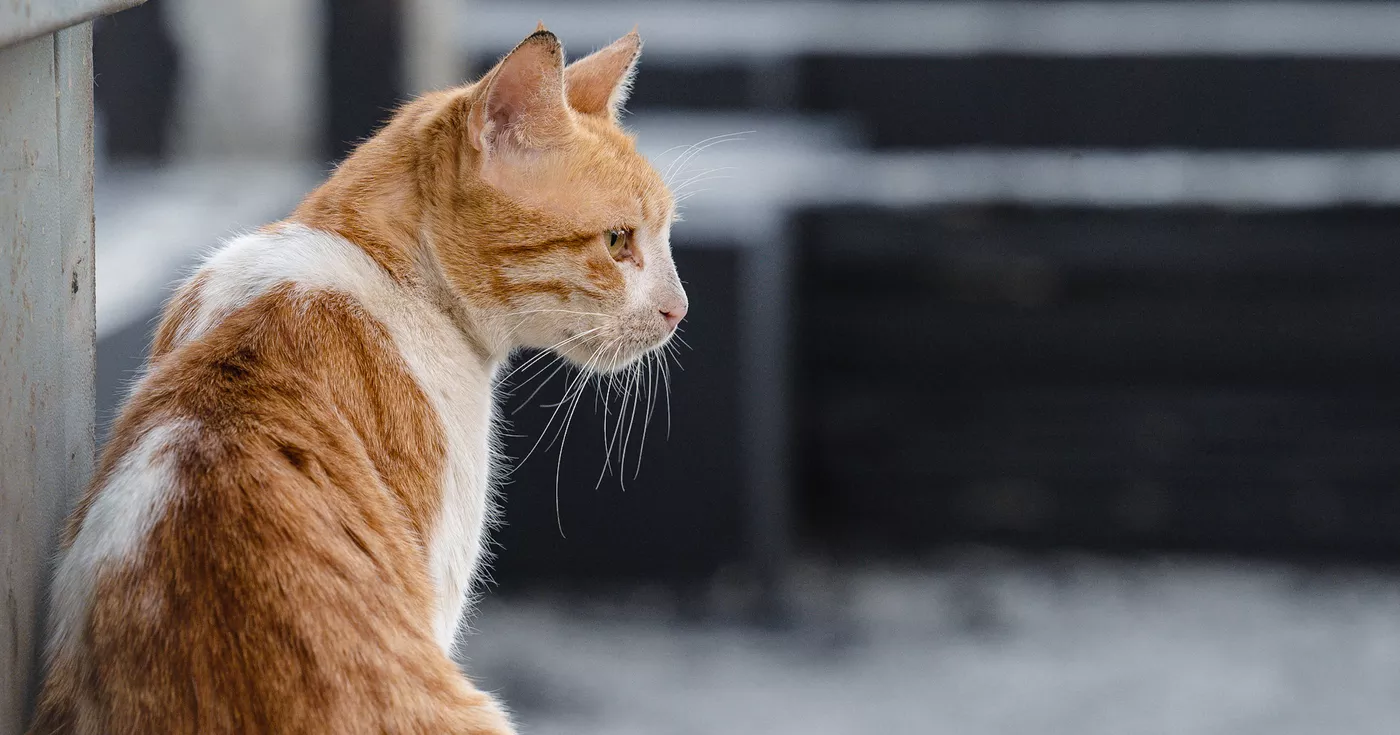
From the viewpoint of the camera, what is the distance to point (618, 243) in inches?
66.7

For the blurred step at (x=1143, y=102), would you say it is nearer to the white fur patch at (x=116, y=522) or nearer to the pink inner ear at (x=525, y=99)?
the pink inner ear at (x=525, y=99)

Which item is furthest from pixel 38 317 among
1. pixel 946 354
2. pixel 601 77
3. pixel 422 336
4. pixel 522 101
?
pixel 946 354

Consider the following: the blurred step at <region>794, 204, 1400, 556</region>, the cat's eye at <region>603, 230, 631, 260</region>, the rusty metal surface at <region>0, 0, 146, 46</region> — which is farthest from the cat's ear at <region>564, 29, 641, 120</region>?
the blurred step at <region>794, 204, 1400, 556</region>

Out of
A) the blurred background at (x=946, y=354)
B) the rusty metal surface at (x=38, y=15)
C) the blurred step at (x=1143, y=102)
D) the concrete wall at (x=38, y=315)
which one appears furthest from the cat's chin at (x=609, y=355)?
the blurred step at (x=1143, y=102)

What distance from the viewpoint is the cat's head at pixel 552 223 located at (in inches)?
61.4

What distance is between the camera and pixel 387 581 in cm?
128

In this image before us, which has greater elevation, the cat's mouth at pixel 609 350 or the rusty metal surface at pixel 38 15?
the rusty metal surface at pixel 38 15

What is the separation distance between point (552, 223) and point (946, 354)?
4.11 meters

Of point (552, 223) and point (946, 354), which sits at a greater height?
point (552, 223)

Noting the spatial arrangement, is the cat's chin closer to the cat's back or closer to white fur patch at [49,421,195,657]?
the cat's back

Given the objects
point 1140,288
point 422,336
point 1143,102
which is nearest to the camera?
point 422,336

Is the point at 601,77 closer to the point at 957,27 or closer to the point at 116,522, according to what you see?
the point at 116,522

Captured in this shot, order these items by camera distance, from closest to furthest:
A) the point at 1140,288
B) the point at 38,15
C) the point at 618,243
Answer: the point at 38,15, the point at 618,243, the point at 1140,288

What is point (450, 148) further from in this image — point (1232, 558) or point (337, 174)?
point (1232, 558)
